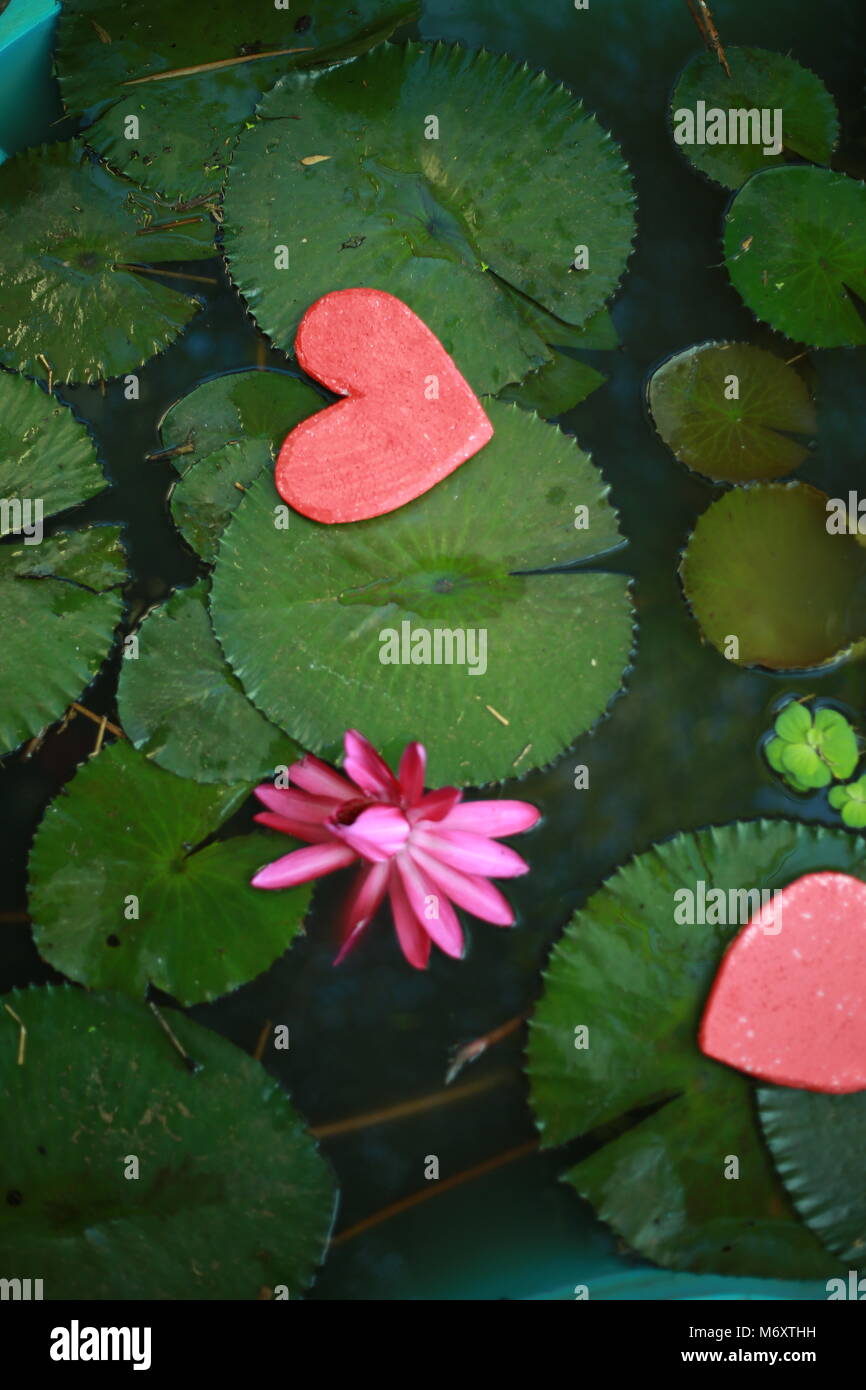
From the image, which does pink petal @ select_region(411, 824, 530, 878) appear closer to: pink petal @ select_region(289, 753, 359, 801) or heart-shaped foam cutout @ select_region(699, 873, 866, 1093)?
pink petal @ select_region(289, 753, 359, 801)

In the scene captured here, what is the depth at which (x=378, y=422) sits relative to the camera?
6.84 feet

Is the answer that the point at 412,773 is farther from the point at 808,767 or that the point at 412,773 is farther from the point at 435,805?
the point at 808,767

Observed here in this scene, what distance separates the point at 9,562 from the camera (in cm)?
210

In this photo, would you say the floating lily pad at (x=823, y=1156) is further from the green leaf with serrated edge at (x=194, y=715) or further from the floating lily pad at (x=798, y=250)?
the floating lily pad at (x=798, y=250)

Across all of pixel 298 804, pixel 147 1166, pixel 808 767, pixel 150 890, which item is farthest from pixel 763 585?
pixel 147 1166

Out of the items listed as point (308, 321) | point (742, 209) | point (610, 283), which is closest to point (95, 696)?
point (308, 321)

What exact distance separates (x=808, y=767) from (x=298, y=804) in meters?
1.16

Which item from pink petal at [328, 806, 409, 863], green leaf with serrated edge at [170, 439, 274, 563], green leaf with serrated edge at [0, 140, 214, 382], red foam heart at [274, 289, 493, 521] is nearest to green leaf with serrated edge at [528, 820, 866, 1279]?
pink petal at [328, 806, 409, 863]

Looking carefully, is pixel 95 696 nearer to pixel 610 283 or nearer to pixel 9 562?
pixel 9 562

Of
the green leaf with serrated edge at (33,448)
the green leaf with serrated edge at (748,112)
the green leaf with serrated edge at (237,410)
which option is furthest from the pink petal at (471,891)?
the green leaf with serrated edge at (748,112)

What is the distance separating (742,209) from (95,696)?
1957 millimetres

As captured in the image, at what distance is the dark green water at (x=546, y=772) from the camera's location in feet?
6.83

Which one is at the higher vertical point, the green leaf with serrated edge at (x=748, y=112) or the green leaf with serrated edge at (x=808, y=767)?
the green leaf with serrated edge at (x=748, y=112)

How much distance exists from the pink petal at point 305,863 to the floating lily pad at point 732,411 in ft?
4.04
